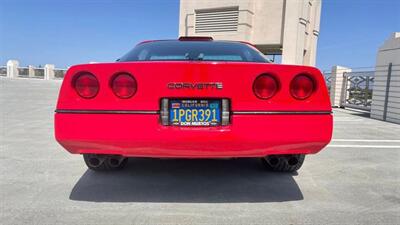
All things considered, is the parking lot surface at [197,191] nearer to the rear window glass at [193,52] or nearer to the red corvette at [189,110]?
the red corvette at [189,110]

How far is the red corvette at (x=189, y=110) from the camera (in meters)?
2.08

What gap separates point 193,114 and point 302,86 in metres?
0.84

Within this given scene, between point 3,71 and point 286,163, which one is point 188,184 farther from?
point 3,71

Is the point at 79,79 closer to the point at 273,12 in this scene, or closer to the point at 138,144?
the point at 138,144

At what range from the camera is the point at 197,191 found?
2.58 metres

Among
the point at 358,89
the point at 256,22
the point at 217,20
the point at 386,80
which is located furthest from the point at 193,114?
the point at 256,22

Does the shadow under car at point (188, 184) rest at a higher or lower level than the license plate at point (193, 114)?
lower

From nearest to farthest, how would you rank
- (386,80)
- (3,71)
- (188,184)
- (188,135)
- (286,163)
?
(188,135)
(188,184)
(286,163)
(386,80)
(3,71)

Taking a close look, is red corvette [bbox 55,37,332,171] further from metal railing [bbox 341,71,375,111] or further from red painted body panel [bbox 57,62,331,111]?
metal railing [bbox 341,71,375,111]

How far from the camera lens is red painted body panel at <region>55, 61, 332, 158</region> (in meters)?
2.08

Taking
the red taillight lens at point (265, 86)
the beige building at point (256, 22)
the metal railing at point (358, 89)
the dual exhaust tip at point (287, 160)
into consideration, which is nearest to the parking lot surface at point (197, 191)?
the dual exhaust tip at point (287, 160)

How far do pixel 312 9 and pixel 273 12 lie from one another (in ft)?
17.1

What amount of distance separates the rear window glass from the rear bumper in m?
0.90

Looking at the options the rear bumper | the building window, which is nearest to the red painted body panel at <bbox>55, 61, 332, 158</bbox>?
the rear bumper
